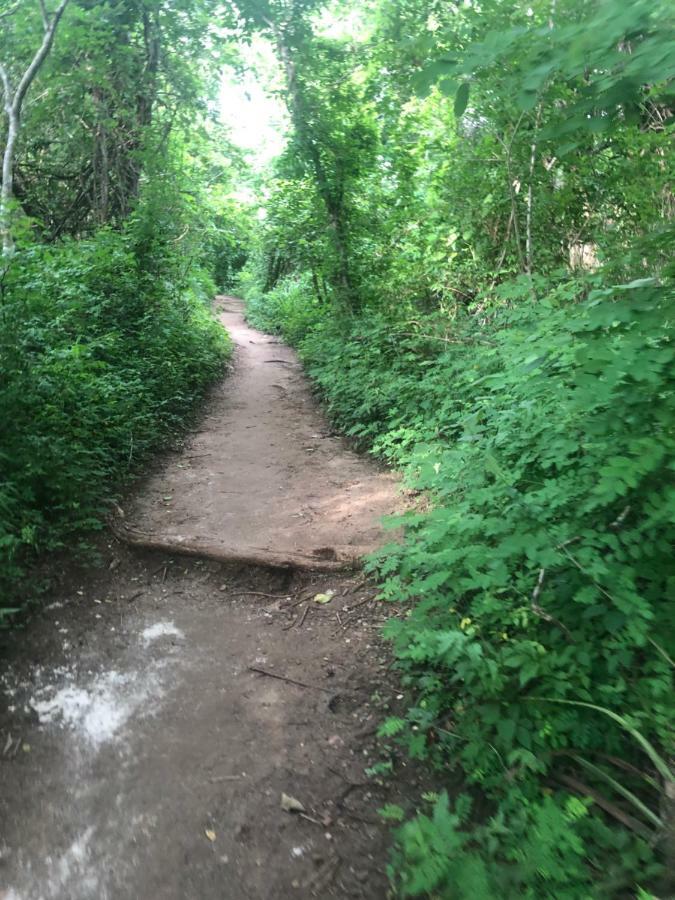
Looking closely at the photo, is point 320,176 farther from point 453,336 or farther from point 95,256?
point 453,336

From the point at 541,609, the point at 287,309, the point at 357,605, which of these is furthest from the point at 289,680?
the point at 287,309

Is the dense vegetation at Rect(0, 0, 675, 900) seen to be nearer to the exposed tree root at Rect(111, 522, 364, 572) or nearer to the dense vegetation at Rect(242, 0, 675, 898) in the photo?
the dense vegetation at Rect(242, 0, 675, 898)

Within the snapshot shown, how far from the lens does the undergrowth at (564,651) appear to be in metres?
2.15

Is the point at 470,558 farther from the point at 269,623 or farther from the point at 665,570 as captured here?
the point at 269,623

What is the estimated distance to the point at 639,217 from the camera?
5852mm

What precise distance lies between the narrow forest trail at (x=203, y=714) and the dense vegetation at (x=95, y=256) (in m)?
0.70

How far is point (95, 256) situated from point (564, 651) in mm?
8075

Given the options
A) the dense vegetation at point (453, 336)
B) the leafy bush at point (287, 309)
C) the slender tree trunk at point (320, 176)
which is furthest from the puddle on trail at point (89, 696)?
the leafy bush at point (287, 309)

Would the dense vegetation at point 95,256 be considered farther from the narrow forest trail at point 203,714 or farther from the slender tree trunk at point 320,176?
the slender tree trunk at point 320,176

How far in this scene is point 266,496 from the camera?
19.8ft

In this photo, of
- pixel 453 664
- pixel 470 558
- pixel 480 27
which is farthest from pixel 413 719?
pixel 480 27

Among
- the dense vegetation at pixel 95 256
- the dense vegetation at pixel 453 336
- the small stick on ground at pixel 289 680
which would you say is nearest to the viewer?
the dense vegetation at pixel 453 336

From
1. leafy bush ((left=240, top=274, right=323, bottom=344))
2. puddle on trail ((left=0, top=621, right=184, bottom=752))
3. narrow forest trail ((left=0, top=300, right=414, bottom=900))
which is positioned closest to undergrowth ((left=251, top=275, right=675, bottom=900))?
narrow forest trail ((left=0, top=300, right=414, bottom=900))

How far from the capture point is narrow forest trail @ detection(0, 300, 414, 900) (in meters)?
2.41
